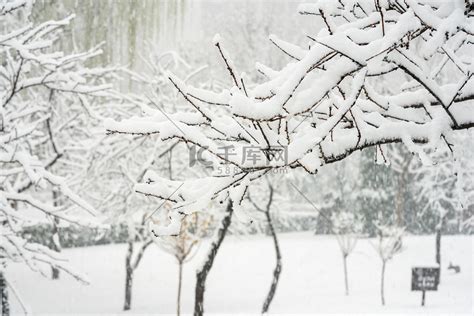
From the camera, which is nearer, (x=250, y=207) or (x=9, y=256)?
(x=9, y=256)

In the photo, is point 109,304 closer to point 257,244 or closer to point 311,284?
point 311,284

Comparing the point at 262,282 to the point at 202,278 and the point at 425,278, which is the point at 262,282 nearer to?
the point at 425,278

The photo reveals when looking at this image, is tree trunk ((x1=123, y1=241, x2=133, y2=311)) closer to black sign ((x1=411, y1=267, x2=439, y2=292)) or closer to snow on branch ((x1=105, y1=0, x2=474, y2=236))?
→ black sign ((x1=411, y1=267, x2=439, y2=292))

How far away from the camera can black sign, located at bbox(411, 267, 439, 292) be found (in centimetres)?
1238

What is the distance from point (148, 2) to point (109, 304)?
10364 mm

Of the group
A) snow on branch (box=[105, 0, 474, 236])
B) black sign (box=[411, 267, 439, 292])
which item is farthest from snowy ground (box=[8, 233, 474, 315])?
snow on branch (box=[105, 0, 474, 236])

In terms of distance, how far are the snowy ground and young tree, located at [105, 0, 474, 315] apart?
10918 mm

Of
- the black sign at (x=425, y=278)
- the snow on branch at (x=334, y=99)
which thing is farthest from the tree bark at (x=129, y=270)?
the snow on branch at (x=334, y=99)

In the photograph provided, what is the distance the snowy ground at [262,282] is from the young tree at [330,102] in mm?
10918

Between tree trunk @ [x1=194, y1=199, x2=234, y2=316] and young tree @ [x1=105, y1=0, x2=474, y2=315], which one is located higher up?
young tree @ [x1=105, y1=0, x2=474, y2=315]

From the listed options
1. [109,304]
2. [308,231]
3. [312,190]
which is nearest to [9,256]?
[109,304]

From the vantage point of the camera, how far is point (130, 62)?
27.8 ft

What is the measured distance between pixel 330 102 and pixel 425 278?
11.9 meters

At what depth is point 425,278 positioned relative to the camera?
12.5 meters
